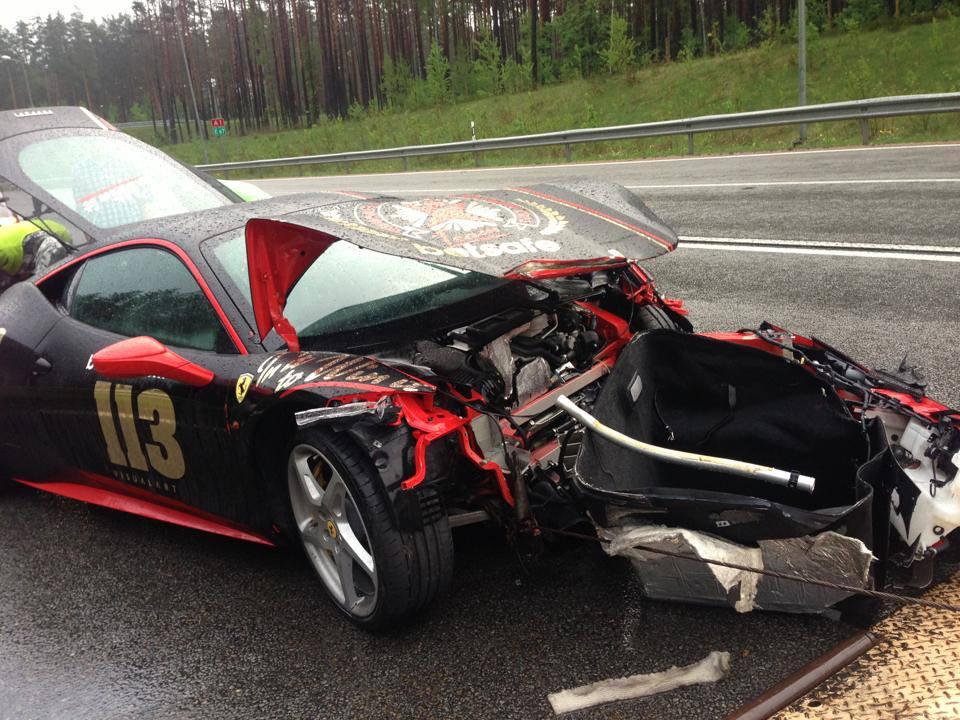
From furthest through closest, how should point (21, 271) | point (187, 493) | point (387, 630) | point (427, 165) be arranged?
point (427, 165) → point (21, 271) → point (187, 493) → point (387, 630)

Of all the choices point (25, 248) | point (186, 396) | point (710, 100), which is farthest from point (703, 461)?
point (710, 100)

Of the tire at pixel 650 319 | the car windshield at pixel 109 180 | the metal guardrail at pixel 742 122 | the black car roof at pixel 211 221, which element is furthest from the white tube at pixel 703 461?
the metal guardrail at pixel 742 122

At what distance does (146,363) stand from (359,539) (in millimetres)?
965

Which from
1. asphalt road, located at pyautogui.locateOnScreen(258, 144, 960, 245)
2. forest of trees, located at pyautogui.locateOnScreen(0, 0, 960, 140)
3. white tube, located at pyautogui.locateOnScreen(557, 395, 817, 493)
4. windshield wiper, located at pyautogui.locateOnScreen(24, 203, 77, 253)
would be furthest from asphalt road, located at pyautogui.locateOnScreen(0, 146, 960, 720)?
forest of trees, located at pyautogui.locateOnScreen(0, 0, 960, 140)

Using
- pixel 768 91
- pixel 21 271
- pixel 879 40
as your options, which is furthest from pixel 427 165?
pixel 21 271

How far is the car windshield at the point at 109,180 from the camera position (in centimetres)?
541

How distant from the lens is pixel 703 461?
2369mm

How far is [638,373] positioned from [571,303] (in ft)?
1.66

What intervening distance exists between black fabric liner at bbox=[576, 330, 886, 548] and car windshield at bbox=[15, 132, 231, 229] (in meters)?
3.52

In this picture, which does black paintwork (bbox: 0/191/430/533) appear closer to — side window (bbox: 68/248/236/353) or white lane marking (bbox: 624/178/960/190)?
side window (bbox: 68/248/236/353)

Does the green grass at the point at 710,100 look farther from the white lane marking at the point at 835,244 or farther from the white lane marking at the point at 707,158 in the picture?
the white lane marking at the point at 835,244

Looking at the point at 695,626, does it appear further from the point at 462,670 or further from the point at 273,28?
the point at 273,28

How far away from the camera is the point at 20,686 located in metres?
2.73

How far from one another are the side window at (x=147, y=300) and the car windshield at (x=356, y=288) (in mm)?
158
